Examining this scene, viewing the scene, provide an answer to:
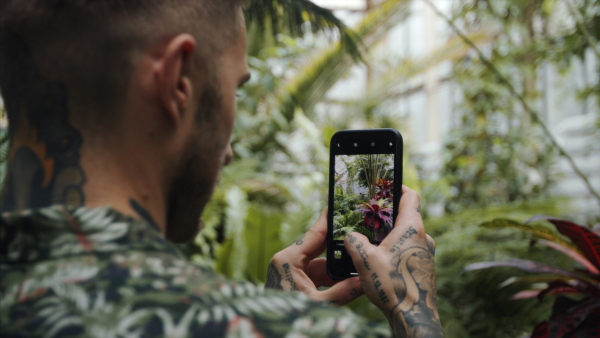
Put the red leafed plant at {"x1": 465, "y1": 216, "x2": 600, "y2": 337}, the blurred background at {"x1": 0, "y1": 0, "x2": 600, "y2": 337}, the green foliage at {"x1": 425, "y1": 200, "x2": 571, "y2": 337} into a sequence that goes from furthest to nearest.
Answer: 1. the blurred background at {"x1": 0, "y1": 0, "x2": 600, "y2": 337}
2. the green foliage at {"x1": 425, "y1": 200, "x2": 571, "y2": 337}
3. the red leafed plant at {"x1": 465, "y1": 216, "x2": 600, "y2": 337}

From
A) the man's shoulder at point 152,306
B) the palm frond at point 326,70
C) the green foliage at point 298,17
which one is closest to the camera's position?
the man's shoulder at point 152,306

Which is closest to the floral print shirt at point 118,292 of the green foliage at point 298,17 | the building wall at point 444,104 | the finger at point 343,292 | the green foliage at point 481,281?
the finger at point 343,292

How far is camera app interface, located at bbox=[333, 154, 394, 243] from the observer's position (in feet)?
3.50

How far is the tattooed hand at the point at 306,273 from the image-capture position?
1024 mm

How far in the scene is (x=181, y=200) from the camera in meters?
0.69

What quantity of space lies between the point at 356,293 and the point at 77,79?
0.61 metres

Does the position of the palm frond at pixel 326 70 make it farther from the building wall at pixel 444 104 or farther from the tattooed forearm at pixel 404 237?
the tattooed forearm at pixel 404 237

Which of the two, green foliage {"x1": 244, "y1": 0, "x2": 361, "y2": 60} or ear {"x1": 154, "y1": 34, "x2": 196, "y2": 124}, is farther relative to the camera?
green foliage {"x1": 244, "y1": 0, "x2": 361, "y2": 60}

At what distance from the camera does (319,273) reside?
1154 mm

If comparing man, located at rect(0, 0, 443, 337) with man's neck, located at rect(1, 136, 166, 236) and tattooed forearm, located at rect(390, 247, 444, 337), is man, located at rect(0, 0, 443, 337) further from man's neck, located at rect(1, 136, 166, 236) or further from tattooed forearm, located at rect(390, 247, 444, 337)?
tattooed forearm, located at rect(390, 247, 444, 337)

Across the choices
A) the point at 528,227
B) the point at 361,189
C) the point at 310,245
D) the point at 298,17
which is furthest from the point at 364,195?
the point at 298,17

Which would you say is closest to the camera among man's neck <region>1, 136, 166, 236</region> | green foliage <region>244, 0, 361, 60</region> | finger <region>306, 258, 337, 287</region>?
man's neck <region>1, 136, 166, 236</region>

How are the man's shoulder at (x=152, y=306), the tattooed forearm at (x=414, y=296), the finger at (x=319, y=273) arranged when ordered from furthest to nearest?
the finger at (x=319, y=273) → the tattooed forearm at (x=414, y=296) → the man's shoulder at (x=152, y=306)

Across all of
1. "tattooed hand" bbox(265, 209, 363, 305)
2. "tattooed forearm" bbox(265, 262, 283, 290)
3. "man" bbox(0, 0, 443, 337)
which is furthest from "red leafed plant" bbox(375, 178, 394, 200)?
"man" bbox(0, 0, 443, 337)
